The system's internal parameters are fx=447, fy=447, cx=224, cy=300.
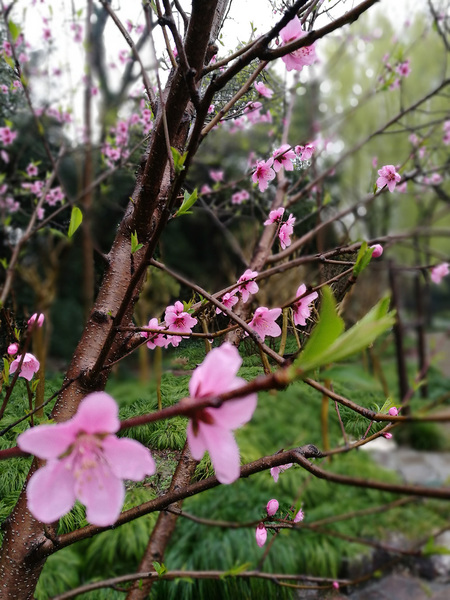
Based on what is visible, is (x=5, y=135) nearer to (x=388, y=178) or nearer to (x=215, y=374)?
(x=388, y=178)

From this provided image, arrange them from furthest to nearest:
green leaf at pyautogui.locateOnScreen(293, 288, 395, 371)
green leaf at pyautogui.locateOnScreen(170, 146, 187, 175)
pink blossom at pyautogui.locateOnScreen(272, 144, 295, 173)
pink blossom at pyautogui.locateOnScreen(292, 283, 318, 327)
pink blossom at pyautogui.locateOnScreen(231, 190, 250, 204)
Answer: pink blossom at pyautogui.locateOnScreen(231, 190, 250, 204)
pink blossom at pyautogui.locateOnScreen(272, 144, 295, 173)
pink blossom at pyautogui.locateOnScreen(292, 283, 318, 327)
green leaf at pyautogui.locateOnScreen(170, 146, 187, 175)
green leaf at pyautogui.locateOnScreen(293, 288, 395, 371)

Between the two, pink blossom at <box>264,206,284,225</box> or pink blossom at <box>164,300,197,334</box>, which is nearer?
pink blossom at <box>164,300,197,334</box>

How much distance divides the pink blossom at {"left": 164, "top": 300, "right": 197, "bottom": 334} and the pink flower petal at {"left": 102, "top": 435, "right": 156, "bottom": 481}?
0.57m

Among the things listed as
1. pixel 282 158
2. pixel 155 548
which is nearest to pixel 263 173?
pixel 282 158

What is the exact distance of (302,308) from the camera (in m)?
0.99

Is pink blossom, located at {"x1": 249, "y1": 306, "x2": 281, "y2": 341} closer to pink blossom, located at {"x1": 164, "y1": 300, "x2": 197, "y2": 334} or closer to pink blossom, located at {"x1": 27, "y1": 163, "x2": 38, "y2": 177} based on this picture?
pink blossom, located at {"x1": 164, "y1": 300, "x2": 197, "y2": 334}

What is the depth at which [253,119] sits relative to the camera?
1.97 metres

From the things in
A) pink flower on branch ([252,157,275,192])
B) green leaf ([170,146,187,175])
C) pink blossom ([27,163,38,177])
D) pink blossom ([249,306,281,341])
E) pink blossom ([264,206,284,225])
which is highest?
pink blossom ([27,163,38,177])

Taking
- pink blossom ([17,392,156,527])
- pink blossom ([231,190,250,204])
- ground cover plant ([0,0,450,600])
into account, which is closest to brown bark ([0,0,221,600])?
ground cover plant ([0,0,450,600])

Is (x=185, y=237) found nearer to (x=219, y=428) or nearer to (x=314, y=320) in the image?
(x=314, y=320)

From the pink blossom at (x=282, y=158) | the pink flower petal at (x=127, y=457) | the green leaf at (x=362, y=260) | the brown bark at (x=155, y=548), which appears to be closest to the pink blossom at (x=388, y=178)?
the pink blossom at (x=282, y=158)

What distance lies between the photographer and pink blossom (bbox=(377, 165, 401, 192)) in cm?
115

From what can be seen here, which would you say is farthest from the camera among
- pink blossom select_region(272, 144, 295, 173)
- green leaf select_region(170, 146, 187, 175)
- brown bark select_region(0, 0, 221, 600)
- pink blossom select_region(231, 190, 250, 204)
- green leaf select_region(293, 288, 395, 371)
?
pink blossom select_region(231, 190, 250, 204)

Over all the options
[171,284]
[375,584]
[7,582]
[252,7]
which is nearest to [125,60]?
[171,284]
